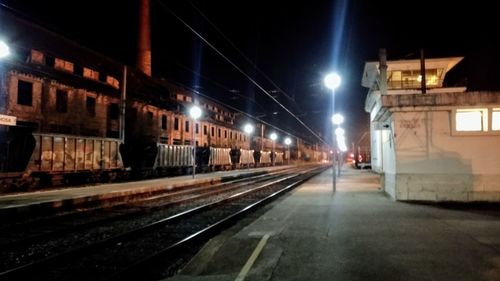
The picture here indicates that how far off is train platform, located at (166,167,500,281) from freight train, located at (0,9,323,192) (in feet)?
37.0

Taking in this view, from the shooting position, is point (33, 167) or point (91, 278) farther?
point (33, 167)

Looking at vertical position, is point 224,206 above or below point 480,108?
below

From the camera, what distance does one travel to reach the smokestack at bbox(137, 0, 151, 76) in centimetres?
4553

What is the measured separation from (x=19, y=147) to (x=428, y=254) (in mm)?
20357

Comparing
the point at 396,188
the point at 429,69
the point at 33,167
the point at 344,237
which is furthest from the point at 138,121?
the point at 344,237

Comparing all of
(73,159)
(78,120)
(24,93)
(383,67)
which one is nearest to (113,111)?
(78,120)

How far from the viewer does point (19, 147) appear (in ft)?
68.1

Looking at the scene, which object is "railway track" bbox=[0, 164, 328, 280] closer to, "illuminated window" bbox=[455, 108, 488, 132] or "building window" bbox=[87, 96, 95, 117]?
"illuminated window" bbox=[455, 108, 488, 132]

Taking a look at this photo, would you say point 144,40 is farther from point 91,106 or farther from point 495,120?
point 495,120

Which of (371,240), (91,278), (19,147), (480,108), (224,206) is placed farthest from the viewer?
(19,147)

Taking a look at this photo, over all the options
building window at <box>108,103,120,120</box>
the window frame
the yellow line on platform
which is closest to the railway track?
the yellow line on platform

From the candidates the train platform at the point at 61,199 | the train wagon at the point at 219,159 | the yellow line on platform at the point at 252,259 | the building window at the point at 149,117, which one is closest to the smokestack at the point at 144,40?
the building window at the point at 149,117

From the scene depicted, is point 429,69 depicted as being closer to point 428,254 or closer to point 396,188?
point 396,188

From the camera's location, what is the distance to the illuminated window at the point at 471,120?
43.7ft
